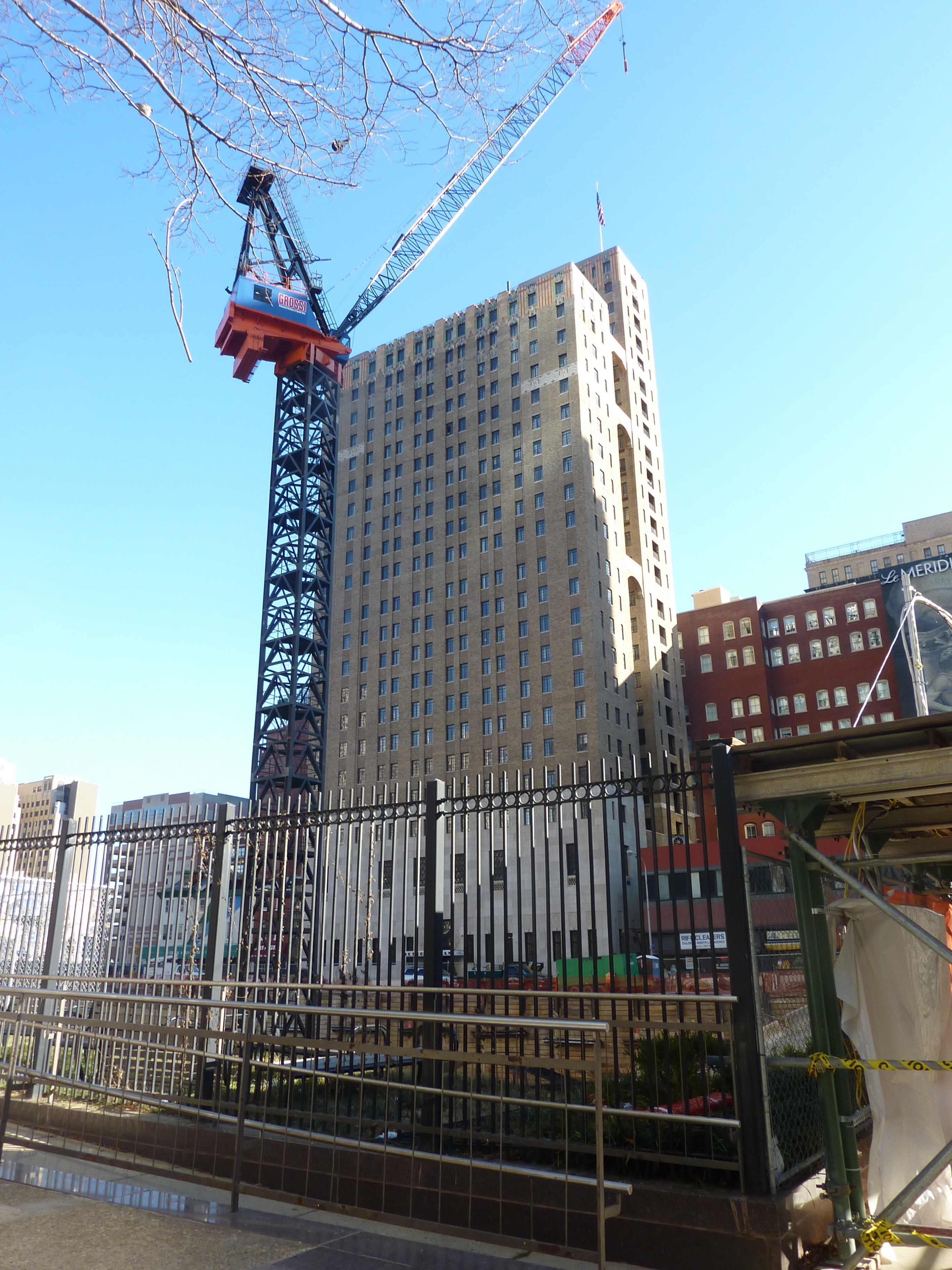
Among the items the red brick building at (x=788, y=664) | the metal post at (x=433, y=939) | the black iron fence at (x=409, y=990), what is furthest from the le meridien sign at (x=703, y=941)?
the red brick building at (x=788, y=664)

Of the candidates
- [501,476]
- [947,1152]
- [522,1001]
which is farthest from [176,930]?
[501,476]

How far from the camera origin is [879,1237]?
5.66 m

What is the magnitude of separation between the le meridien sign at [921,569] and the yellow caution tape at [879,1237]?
85.1 metres

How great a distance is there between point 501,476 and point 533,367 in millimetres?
11288

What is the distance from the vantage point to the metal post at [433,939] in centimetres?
752

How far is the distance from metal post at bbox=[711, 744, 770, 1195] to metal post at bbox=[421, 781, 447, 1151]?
85.7 inches

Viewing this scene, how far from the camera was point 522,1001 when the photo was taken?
7.51 m

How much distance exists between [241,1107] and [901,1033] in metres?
4.66

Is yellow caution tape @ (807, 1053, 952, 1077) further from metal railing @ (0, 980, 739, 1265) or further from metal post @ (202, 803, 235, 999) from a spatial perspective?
metal post @ (202, 803, 235, 999)

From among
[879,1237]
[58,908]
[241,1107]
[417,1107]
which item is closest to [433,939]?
[417,1107]

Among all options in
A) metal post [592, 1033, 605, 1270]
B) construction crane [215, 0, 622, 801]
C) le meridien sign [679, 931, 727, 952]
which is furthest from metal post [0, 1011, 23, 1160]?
construction crane [215, 0, 622, 801]

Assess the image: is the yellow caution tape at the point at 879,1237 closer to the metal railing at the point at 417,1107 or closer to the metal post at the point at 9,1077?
the metal railing at the point at 417,1107

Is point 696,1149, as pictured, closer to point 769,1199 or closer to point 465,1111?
point 769,1199

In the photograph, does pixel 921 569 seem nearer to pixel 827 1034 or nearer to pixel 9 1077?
pixel 827 1034
